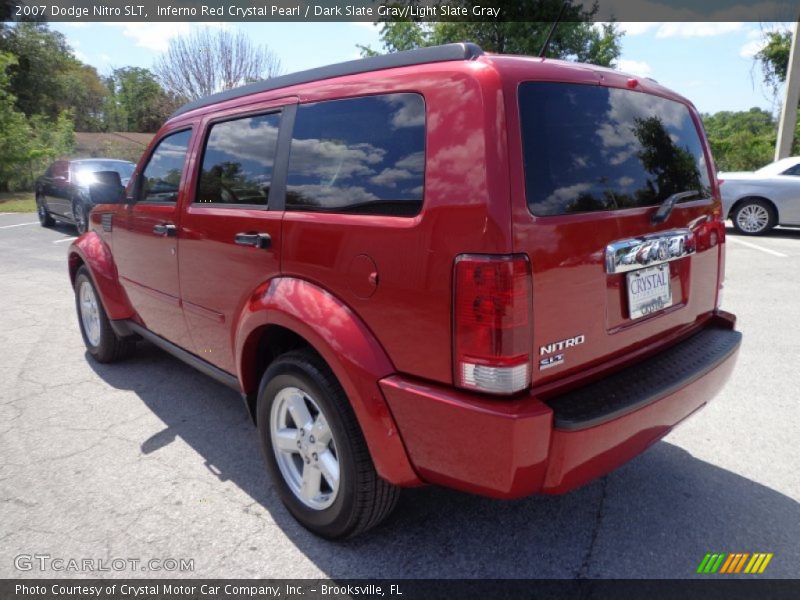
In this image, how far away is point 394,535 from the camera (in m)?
2.50

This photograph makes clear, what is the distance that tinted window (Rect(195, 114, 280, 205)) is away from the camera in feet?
8.84

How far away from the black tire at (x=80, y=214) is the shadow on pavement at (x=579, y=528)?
33.8 feet

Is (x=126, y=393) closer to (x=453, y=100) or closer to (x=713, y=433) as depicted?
(x=453, y=100)

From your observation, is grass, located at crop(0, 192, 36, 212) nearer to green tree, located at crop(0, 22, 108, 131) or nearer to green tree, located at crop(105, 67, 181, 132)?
green tree, located at crop(0, 22, 108, 131)

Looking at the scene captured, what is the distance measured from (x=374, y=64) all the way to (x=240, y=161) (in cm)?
99

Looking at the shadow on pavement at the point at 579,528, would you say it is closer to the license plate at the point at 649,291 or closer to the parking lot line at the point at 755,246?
the license plate at the point at 649,291

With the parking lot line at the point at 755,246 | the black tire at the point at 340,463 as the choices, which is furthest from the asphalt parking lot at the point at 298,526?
the parking lot line at the point at 755,246

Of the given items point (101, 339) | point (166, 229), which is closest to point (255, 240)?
point (166, 229)

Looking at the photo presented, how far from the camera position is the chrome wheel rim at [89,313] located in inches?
181

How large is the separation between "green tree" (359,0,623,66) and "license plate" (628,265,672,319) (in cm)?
1324

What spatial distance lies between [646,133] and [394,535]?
Answer: 2058 mm

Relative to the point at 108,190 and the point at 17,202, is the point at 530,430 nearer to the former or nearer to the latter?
the point at 108,190

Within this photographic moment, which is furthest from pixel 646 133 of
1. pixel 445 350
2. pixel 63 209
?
pixel 63 209

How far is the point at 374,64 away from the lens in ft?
7.40
